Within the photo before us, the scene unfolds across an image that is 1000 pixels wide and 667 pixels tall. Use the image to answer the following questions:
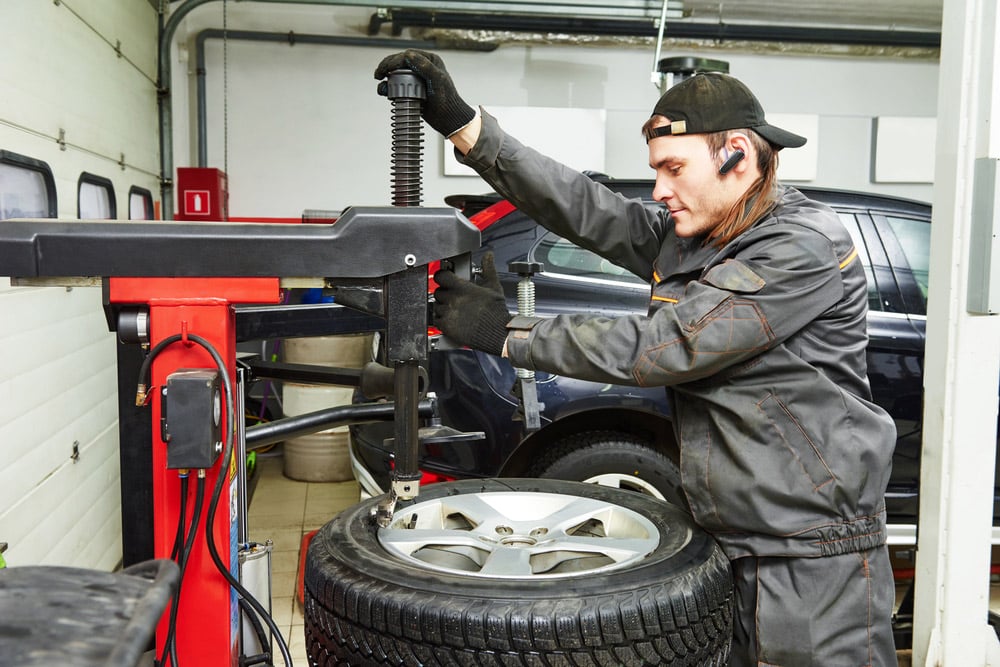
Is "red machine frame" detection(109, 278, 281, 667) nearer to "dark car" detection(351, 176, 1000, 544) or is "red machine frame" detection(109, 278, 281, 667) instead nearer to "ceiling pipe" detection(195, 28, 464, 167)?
"dark car" detection(351, 176, 1000, 544)

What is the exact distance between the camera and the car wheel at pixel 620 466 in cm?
313

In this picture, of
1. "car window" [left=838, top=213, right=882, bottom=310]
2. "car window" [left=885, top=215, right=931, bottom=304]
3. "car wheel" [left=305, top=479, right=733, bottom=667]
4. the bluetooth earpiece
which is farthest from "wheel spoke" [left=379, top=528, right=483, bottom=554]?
"car window" [left=885, top=215, right=931, bottom=304]

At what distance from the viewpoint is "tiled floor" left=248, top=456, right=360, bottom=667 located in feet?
10.6

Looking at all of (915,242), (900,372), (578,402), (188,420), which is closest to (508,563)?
(188,420)

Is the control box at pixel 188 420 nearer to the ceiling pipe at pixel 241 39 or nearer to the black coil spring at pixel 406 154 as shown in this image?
the black coil spring at pixel 406 154

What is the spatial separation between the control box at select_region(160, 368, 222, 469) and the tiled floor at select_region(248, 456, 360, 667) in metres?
1.89

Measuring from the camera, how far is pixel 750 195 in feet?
5.56

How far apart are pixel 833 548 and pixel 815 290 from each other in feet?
1.62

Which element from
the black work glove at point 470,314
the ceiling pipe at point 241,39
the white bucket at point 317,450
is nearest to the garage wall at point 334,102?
the ceiling pipe at point 241,39

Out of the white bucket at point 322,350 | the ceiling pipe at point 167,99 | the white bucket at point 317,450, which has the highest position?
the ceiling pipe at point 167,99

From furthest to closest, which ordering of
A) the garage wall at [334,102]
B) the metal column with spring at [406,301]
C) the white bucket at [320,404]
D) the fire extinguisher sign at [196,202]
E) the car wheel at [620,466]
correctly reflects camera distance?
the garage wall at [334,102] < the fire extinguisher sign at [196,202] < the white bucket at [320,404] < the car wheel at [620,466] < the metal column with spring at [406,301]

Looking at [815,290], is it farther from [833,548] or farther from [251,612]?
[251,612]

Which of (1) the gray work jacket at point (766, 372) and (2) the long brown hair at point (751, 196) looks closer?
(1) the gray work jacket at point (766, 372)

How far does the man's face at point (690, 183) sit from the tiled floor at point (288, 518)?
199 centimetres
